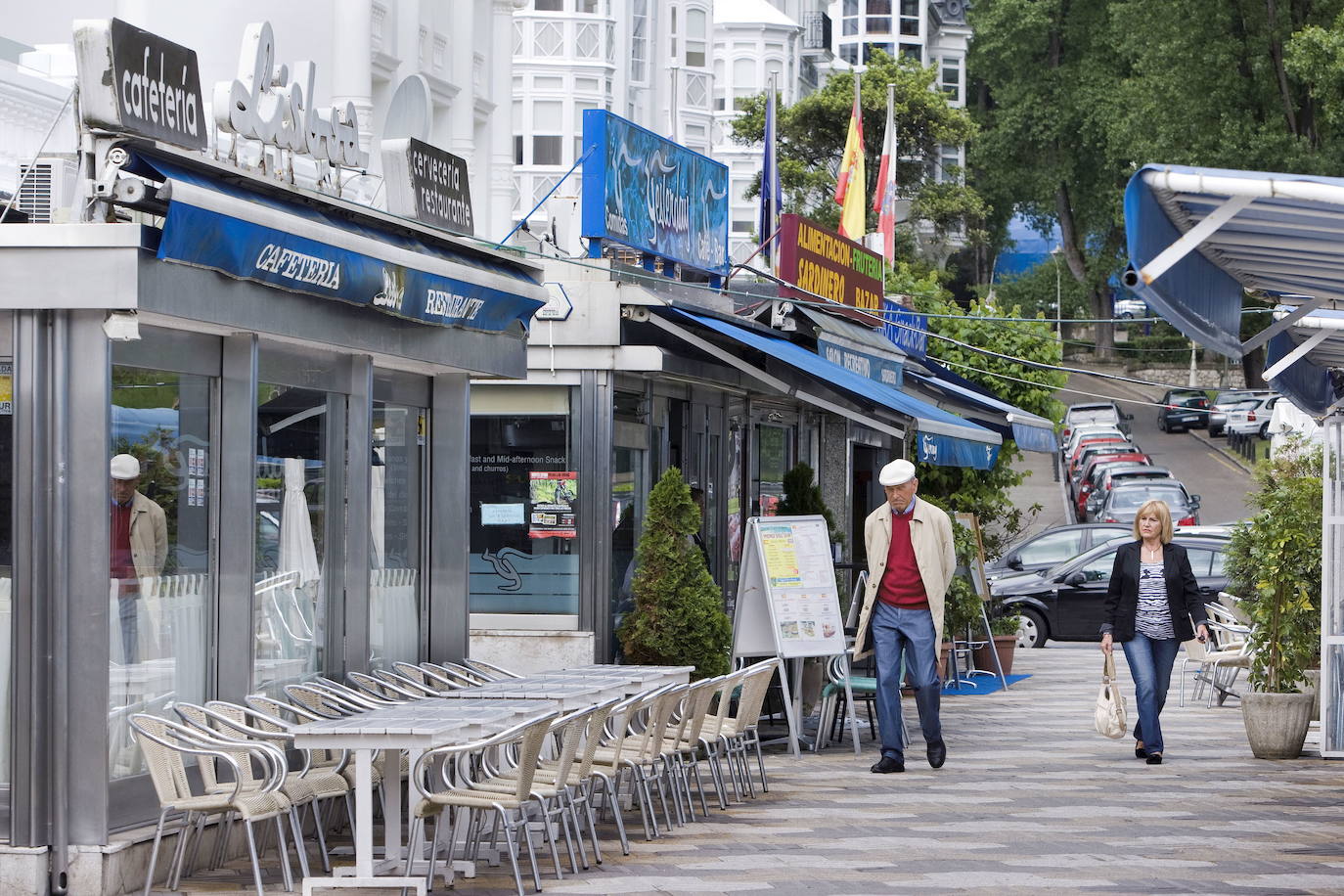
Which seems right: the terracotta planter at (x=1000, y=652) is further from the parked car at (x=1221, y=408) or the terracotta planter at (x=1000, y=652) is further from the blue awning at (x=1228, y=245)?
the parked car at (x=1221, y=408)

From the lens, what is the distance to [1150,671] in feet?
40.7

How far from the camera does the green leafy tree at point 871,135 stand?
185ft

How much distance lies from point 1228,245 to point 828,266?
37.5ft

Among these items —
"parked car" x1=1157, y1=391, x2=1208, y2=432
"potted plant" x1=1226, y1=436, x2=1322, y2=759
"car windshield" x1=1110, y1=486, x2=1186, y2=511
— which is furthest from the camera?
"parked car" x1=1157, y1=391, x2=1208, y2=432

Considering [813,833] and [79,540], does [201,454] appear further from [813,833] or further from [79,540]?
[813,833]

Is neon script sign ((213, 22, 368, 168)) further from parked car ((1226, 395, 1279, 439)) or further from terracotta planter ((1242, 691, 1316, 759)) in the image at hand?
parked car ((1226, 395, 1279, 439))

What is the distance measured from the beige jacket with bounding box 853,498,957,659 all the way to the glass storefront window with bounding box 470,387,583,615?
2.29 meters

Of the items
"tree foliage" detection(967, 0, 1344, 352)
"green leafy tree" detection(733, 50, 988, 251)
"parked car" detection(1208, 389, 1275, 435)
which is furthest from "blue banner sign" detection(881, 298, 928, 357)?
"parked car" detection(1208, 389, 1275, 435)

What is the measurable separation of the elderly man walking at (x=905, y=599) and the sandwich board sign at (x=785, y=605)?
0.76 meters

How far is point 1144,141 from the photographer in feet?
169

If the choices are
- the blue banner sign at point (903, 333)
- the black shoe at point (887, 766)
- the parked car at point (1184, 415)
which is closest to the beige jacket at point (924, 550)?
the black shoe at point (887, 766)

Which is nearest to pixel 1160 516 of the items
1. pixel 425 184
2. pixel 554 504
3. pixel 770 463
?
pixel 554 504

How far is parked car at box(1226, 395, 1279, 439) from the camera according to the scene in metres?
51.3

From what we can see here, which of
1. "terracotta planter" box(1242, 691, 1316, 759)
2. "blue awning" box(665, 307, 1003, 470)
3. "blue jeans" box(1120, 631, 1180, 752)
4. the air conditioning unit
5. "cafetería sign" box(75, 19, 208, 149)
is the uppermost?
"cafetería sign" box(75, 19, 208, 149)
